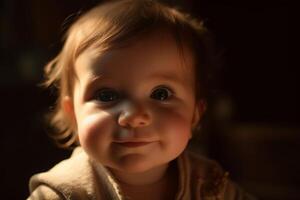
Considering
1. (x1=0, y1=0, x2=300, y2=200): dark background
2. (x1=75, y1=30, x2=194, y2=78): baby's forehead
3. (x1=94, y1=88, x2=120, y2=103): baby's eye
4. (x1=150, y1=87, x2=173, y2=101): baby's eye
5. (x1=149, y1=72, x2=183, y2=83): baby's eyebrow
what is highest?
(x1=75, y1=30, x2=194, y2=78): baby's forehead

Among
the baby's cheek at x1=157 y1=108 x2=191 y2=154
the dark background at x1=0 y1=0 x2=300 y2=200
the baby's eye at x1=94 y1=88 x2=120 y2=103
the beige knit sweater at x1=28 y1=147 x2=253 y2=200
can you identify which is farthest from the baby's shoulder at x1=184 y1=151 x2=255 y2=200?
the dark background at x1=0 y1=0 x2=300 y2=200

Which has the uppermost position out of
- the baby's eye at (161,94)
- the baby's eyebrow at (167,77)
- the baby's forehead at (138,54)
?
the baby's forehead at (138,54)

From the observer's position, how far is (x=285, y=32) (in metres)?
1.77

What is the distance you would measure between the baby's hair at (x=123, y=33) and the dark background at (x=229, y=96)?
35cm

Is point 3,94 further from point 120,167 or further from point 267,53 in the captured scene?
point 267,53

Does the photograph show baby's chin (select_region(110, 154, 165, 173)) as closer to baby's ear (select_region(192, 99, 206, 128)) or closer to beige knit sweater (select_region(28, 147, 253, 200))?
beige knit sweater (select_region(28, 147, 253, 200))

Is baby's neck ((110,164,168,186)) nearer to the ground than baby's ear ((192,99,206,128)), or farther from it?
nearer to the ground

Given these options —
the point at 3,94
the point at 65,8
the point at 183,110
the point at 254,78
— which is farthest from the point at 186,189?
the point at 254,78

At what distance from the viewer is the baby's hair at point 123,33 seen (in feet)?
2.80

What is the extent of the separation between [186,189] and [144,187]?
82mm

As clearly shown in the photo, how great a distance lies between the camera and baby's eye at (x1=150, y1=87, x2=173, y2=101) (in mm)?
872

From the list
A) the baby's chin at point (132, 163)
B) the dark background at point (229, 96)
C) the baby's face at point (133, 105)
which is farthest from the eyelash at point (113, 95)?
the dark background at point (229, 96)

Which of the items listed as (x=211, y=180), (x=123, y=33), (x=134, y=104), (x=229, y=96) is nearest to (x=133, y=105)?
(x=134, y=104)

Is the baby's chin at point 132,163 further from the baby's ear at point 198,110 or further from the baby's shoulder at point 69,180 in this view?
the baby's ear at point 198,110
